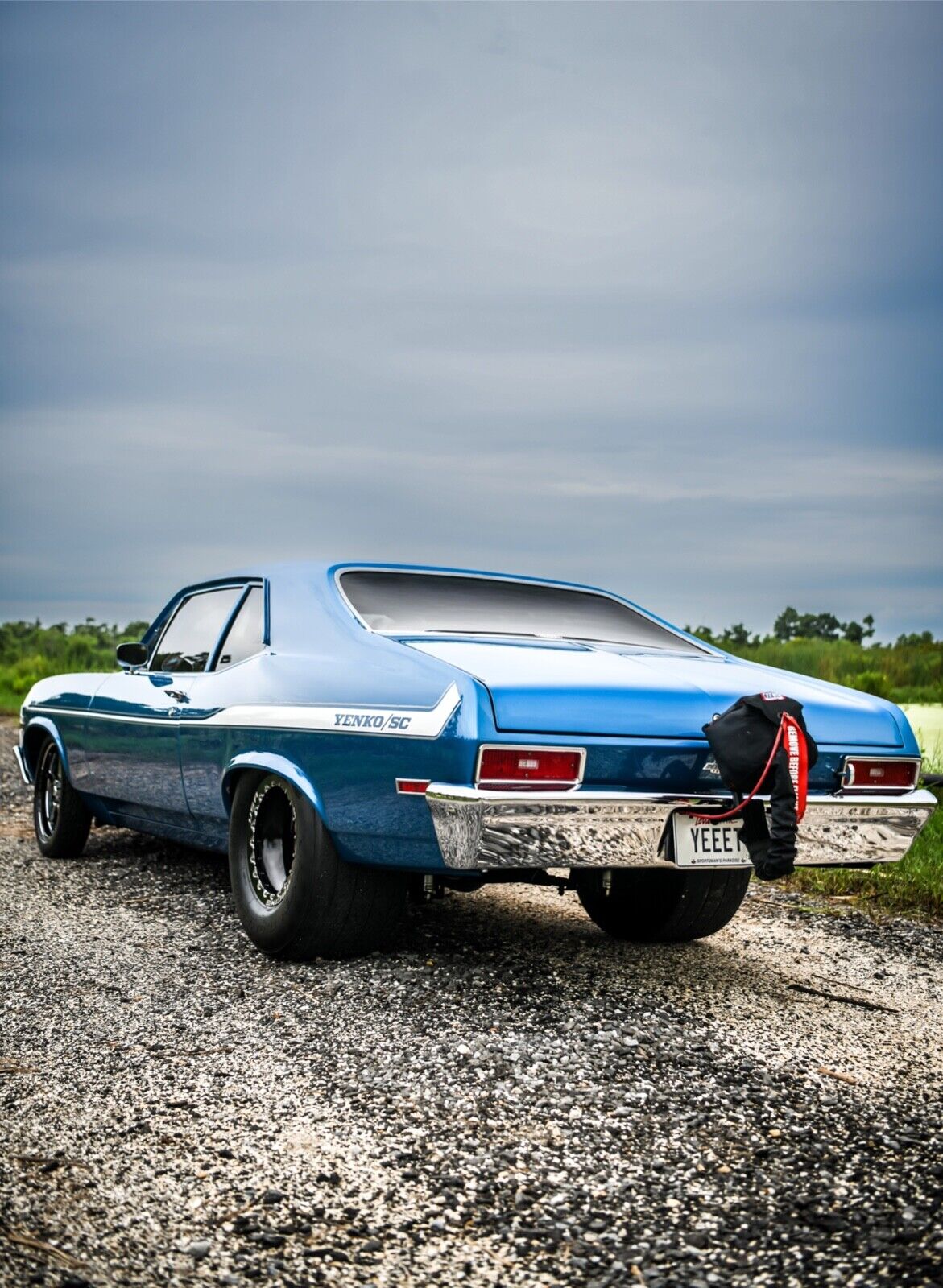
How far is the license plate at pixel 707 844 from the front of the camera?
375 cm

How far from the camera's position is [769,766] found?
368 centimetres

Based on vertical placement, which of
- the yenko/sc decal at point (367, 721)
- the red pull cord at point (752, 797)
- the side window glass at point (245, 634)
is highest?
the side window glass at point (245, 634)

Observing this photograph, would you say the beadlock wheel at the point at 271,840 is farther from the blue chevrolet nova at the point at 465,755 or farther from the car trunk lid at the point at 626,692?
the car trunk lid at the point at 626,692

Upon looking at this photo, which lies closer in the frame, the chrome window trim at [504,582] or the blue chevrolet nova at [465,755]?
the blue chevrolet nova at [465,755]

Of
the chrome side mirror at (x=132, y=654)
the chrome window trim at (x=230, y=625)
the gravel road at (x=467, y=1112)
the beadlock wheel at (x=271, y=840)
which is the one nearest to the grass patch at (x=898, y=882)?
the gravel road at (x=467, y=1112)

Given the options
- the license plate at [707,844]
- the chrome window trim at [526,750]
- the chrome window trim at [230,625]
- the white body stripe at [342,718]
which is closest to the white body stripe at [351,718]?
the white body stripe at [342,718]

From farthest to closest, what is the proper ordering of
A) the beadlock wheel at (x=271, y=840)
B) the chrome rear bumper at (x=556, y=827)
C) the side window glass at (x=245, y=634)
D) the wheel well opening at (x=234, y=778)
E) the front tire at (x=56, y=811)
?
the front tire at (x=56, y=811) → the side window glass at (x=245, y=634) → the wheel well opening at (x=234, y=778) → the beadlock wheel at (x=271, y=840) → the chrome rear bumper at (x=556, y=827)

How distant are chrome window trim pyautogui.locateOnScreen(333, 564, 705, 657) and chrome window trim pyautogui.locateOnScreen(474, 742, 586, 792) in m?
0.75

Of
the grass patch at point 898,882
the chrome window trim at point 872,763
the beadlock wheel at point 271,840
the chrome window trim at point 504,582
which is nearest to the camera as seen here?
the chrome window trim at point 872,763

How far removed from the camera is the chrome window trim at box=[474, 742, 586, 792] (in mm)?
3562

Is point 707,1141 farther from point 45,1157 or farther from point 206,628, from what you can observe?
point 206,628

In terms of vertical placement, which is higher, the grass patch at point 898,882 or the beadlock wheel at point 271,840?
the beadlock wheel at point 271,840

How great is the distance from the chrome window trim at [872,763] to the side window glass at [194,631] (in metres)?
2.64

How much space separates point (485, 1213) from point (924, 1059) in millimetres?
1655
